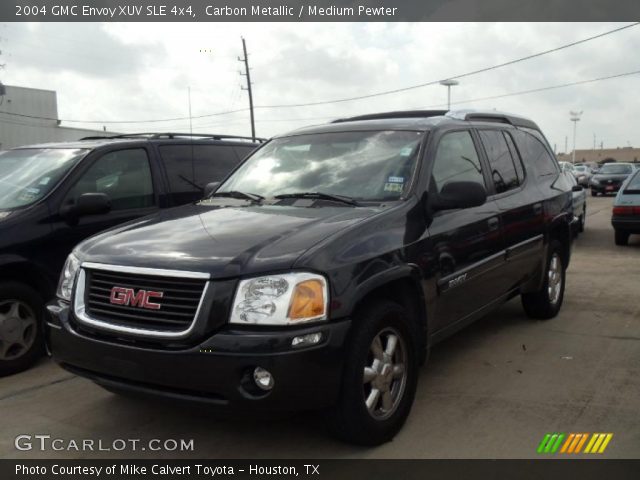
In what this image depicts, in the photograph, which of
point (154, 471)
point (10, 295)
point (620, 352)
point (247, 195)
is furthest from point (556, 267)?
point (10, 295)

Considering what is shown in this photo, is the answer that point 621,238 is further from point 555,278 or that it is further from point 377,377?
point 377,377

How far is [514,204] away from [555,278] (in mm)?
1462

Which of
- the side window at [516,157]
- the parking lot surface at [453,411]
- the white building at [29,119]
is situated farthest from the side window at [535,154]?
the white building at [29,119]

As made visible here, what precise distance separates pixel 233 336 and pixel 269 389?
1.00ft

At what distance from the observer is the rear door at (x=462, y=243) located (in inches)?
155

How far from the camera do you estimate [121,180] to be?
5.63 metres

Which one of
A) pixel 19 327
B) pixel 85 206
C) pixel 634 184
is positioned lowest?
pixel 19 327

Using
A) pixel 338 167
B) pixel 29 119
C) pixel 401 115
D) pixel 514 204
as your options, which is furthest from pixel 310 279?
pixel 29 119

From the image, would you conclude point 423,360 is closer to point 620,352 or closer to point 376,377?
point 376,377

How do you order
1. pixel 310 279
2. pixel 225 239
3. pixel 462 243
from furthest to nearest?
pixel 462 243
pixel 225 239
pixel 310 279

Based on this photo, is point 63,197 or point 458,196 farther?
point 63,197

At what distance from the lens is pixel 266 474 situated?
315cm

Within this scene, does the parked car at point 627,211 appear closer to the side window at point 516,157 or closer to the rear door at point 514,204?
the rear door at point 514,204

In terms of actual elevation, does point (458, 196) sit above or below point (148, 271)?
above
